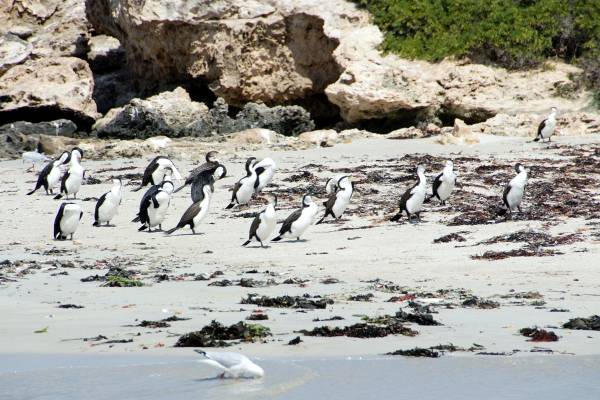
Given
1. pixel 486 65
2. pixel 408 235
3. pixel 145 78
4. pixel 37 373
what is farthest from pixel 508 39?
pixel 37 373

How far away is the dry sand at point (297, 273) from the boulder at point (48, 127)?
9.42 metres

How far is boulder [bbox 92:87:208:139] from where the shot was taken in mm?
25812

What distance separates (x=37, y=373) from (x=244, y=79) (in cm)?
2178

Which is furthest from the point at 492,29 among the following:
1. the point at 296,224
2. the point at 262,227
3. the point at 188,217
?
the point at 262,227

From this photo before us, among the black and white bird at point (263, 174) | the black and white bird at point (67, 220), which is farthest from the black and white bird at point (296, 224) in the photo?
the black and white bird at point (263, 174)

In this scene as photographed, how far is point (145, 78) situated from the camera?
29.9 metres

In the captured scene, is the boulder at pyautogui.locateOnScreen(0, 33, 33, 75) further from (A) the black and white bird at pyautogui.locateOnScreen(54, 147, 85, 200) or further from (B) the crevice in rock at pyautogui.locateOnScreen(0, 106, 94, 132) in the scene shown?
(A) the black and white bird at pyautogui.locateOnScreen(54, 147, 85, 200)

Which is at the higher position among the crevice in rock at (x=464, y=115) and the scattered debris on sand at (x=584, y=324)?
the crevice in rock at (x=464, y=115)

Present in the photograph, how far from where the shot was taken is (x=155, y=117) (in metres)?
25.9

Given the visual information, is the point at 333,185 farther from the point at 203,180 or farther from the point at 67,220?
the point at 67,220

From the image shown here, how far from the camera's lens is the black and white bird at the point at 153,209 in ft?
46.6

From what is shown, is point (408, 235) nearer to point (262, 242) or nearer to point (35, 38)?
point (262, 242)

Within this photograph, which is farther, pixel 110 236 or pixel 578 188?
pixel 578 188

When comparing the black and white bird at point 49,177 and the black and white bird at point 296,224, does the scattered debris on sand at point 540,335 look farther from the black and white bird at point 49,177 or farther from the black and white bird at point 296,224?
the black and white bird at point 49,177
